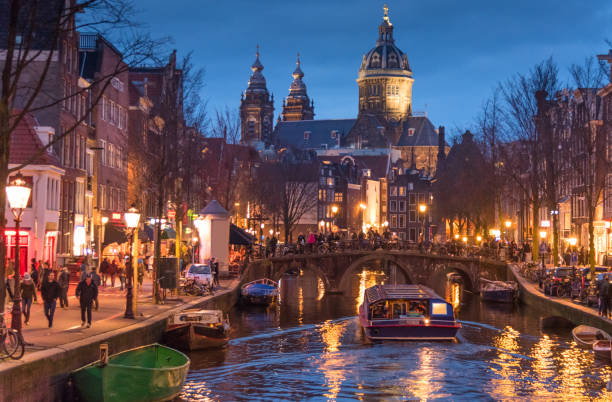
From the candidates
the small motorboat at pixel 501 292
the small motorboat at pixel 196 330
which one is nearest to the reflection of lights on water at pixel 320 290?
the small motorboat at pixel 501 292

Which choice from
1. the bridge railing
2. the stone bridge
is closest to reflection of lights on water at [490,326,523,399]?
the stone bridge

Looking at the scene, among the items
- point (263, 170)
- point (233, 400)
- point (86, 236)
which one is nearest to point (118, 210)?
point (86, 236)

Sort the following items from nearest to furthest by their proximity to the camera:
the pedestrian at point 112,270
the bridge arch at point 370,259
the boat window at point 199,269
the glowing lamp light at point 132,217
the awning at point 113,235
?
the glowing lamp light at point 132,217 < the pedestrian at point 112,270 < the boat window at point 199,269 < the awning at point 113,235 < the bridge arch at point 370,259

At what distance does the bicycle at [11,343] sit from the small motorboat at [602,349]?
68.5ft

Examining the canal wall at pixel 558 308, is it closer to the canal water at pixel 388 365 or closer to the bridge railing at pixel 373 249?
the canal water at pixel 388 365

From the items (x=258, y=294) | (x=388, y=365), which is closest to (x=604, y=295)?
(x=388, y=365)

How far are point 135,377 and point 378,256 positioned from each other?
196 ft

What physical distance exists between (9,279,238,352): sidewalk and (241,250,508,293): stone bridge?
84.0 ft

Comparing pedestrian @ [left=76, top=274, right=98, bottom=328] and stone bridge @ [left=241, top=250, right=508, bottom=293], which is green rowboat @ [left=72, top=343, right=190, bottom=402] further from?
stone bridge @ [left=241, top=250, right=508, bottom=293]

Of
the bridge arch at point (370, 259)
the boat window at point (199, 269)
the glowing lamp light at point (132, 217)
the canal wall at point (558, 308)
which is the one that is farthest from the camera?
the bridge arch at point (370, 259)

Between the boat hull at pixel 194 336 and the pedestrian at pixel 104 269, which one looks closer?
the boat hull at pixel 194 336

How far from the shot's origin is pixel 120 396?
25219 millimetres

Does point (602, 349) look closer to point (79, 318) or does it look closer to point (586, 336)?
point (586, 336)

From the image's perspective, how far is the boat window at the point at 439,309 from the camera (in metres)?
42.8
